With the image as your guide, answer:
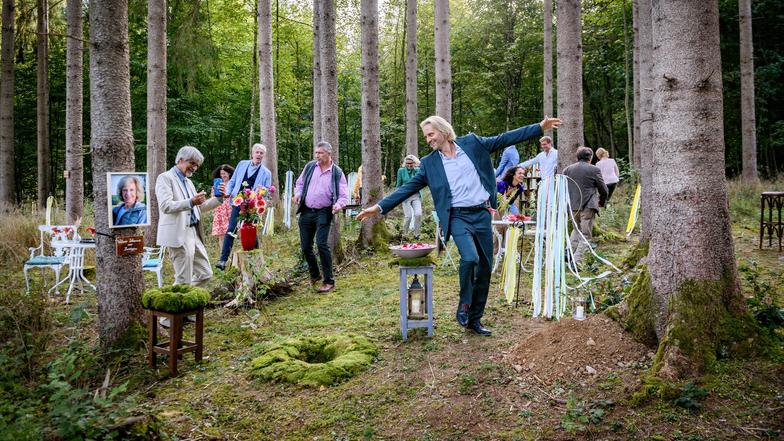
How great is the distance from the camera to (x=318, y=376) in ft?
13.6

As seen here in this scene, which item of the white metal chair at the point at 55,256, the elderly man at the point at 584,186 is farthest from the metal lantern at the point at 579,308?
the white metal chair at the point at 55,256

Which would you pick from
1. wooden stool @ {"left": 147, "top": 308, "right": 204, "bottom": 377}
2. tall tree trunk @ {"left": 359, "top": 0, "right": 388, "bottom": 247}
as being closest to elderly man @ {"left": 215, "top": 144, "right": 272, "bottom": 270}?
tall tree trunk @ {"left": 359, "top": 0, "right": 388, "bottom": 247}

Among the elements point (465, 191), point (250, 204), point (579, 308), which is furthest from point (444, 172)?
point (250, 204)

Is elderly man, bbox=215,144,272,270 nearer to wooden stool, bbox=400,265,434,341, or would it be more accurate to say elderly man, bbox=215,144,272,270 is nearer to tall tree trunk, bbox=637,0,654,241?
wooden stool, bbox=400,265,434,341

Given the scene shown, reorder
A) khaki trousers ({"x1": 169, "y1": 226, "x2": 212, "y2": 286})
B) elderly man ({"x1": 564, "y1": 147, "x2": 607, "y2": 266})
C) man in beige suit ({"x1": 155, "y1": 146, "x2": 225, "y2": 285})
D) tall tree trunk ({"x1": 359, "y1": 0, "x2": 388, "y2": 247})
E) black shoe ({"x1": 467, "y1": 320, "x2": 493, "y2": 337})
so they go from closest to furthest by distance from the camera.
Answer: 1. black shoe ({"x1": 467, "y1": 320, "x2": 493, "y2": 337})
2. man in beige suit ({"x1": 155, "y1": 146, "x2": 225, "y2": 285})
3. khaki trousers ({"x1": 169, "y1": 226, "x2": 212, "y2": 286})
4. elderly man ({"x1": 564, "y1": 147, "x2": 607, "y2": 266})
5. tall tree trunk ({"x1": 359, "y1": 0, "x2": 388, "y2": 247})

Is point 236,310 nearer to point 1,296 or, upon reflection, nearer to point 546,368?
point 1,296

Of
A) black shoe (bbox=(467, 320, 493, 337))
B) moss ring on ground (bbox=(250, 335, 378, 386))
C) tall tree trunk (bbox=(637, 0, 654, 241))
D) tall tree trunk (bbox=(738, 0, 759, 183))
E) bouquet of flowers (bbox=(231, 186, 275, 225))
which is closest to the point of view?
moss ring on ground (bbox=(250, 335, 378, 386))

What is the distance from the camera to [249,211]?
21.1 feet

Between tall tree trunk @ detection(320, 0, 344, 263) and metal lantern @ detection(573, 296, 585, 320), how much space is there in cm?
505

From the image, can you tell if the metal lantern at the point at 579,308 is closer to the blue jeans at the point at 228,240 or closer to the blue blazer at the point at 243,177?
the blue blazer at the point at 243,177

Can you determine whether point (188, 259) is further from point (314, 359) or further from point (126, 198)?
point (314, 359)

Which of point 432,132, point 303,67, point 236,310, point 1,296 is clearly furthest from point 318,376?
point 303,67

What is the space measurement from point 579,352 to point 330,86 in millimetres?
→ 6713

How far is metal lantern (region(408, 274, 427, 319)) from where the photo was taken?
4.99m
